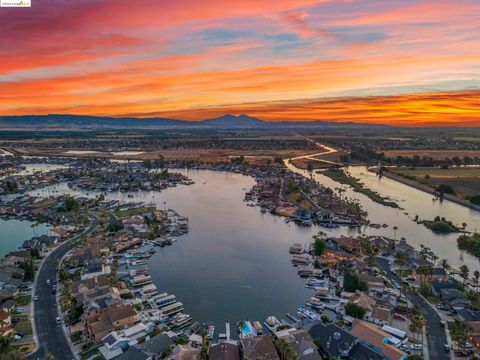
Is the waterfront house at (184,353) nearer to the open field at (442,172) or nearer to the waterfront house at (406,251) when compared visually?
the waterfront house at (406,251)

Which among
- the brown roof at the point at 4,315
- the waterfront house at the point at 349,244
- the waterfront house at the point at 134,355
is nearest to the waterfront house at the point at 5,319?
the brown roof at the point at 4,315

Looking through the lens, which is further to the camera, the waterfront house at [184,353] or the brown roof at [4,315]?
the brown roof at [4,315]

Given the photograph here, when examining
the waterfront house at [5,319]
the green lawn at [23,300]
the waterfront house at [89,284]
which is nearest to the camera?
the waterfront house at [5,319]

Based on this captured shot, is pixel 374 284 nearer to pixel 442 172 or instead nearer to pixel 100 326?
pixel 100 326

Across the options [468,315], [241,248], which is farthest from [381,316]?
[241,248]

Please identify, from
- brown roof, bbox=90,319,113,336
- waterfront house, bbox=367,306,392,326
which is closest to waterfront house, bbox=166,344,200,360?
brown roof, bbox=90,319,113,336

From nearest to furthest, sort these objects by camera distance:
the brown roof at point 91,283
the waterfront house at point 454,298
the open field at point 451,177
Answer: the waterfront house at point 454,298, the brown roof at point 91,283, the open field at point 451,177

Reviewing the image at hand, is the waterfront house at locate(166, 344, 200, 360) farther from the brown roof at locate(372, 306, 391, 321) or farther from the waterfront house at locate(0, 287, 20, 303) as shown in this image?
the waterfront house at locate(0, 287, 20, 303)

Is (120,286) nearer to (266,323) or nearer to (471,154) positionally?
(266,323)
